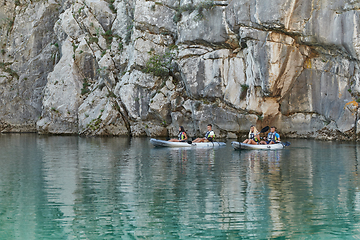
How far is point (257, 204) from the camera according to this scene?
812cm

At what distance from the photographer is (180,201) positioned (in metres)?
8.39

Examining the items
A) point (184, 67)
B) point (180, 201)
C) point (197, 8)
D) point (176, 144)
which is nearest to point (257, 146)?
point (176, 144)

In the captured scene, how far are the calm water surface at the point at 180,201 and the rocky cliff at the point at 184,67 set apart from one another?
1583 centimetres

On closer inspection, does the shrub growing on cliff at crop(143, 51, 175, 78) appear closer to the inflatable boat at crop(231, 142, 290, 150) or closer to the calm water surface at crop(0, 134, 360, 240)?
the inflatable boat at crop(231, 142, 290, 150)

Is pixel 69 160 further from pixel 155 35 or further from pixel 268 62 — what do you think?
pixel 155 35

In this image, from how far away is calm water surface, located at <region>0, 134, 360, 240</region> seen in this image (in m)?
6.39

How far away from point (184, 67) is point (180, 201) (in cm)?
2704

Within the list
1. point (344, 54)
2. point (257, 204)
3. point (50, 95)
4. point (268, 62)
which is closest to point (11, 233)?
point (257, 204)

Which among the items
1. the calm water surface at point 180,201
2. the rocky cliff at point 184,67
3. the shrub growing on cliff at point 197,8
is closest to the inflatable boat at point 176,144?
the rocky cliff at point 184,67

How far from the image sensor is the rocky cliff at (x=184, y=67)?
91.5 ft

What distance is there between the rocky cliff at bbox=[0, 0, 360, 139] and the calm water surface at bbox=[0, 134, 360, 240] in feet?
51.9

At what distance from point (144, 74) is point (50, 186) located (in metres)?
28.0

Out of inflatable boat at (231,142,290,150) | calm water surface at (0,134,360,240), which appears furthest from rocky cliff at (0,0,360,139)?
calm water surface at (0,134,360,240)

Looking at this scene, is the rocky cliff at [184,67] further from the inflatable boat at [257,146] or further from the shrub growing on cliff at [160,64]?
the inflatable boat at [257,146]
